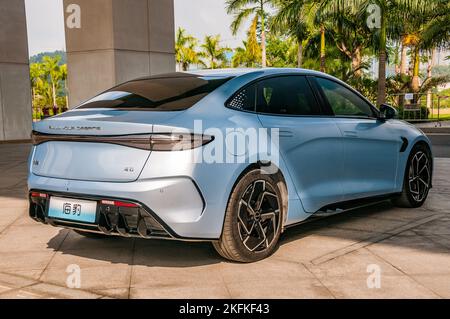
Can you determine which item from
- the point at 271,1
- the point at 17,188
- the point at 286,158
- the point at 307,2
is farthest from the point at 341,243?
the point at 271,1

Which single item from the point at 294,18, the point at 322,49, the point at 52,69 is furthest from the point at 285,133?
the point at 52,69

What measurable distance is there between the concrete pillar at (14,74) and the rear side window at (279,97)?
15899 mm

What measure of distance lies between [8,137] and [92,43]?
21.8 feet

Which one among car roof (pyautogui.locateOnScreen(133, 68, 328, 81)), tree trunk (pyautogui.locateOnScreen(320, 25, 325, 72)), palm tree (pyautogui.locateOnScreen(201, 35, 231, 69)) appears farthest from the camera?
palm tree (pyautogui.locateOnScreen(201, 35, 231, 69))

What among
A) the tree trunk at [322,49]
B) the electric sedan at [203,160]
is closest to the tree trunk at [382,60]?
the tree trunk at [322,49]

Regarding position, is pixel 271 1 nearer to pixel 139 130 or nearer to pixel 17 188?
pixel 17 188

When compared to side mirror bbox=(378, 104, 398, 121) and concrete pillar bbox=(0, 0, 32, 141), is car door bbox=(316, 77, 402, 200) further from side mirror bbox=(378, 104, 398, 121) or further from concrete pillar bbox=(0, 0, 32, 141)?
concrete pillar bbox=(0, 0, 32, 141)

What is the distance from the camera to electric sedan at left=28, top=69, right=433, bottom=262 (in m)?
3.91

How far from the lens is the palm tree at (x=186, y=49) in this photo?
61094 mm

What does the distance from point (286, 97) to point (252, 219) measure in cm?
119

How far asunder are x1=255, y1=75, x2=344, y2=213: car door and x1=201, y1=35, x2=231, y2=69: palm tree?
188 feet

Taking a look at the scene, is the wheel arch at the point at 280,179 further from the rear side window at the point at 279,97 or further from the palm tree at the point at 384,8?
the palm tree at the point at 384,8

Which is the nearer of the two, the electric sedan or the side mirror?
the electric sedan

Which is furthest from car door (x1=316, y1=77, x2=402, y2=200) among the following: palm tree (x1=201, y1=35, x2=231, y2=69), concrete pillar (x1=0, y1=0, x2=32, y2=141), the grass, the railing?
palm tree (x1=201, y1=35, x2=231, y2=69)
